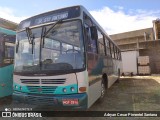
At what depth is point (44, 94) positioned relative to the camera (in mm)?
4176

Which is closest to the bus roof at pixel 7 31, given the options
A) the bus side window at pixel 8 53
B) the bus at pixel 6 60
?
the bus at pixel 6 60

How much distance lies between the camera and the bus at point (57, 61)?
13.0 feet

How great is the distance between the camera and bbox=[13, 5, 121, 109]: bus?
13.0 ft

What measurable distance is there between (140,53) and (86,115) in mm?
16122

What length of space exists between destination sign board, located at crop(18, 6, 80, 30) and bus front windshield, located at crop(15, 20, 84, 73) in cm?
20

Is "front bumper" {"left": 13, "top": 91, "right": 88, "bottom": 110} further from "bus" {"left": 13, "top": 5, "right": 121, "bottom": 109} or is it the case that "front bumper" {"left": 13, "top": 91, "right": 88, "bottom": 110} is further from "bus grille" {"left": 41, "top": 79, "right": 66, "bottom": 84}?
"bus grille" {"left": 41, "top": 79, "right": 66, "bottom": 84}

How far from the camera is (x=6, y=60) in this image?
617 centimetres

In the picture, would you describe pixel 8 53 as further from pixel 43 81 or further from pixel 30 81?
pixel 43 81

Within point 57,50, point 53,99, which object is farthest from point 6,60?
point 53,99

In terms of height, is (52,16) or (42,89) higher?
(52,16)

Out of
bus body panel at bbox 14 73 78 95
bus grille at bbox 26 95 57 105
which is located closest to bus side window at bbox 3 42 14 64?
bus body panel at bbox 14 73 78 95

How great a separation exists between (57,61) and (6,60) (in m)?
2.97

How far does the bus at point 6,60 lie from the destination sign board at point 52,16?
153 cm

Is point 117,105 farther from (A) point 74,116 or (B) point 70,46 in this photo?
(B) point 70,46
